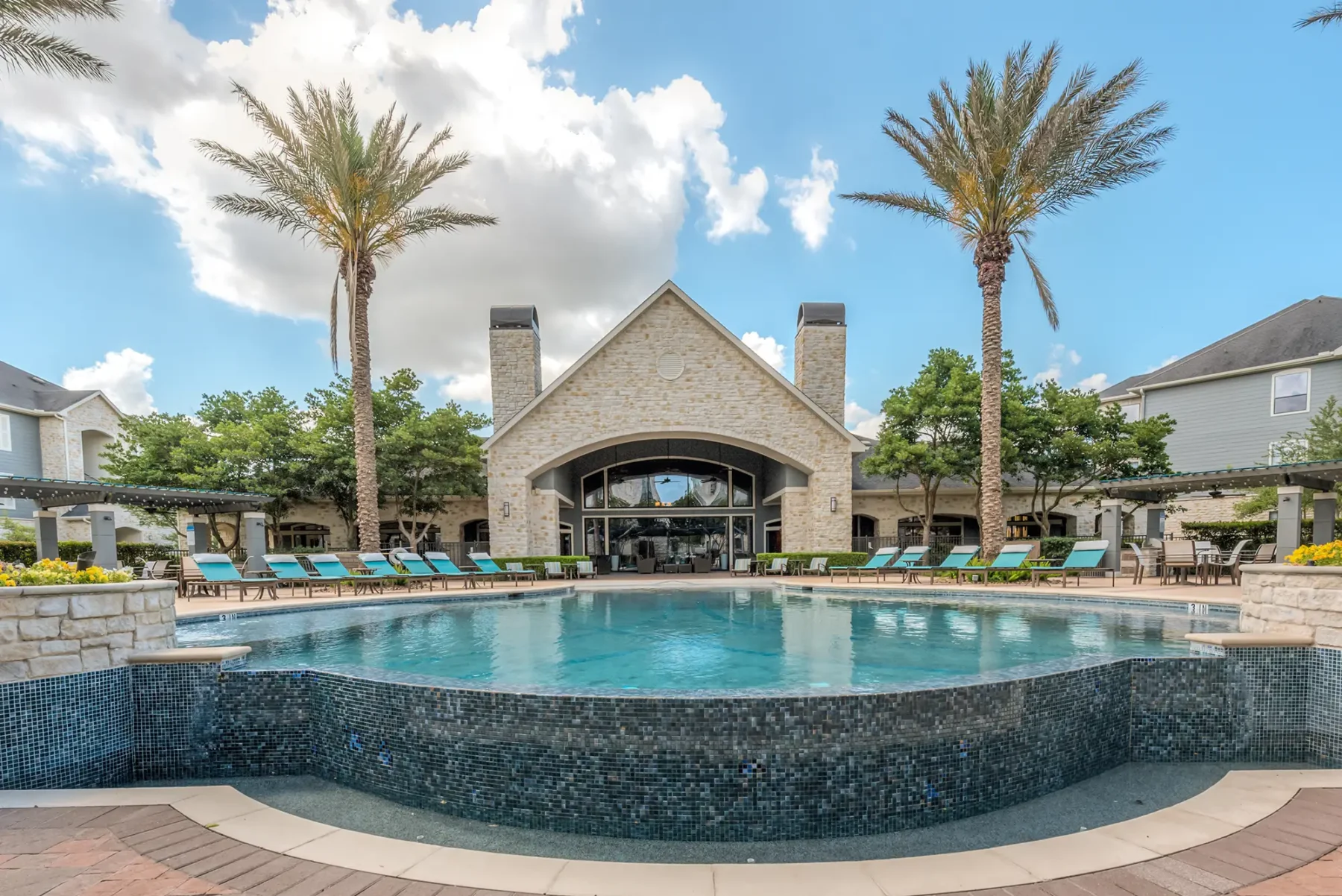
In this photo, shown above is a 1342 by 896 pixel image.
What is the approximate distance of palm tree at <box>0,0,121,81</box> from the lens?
9828 millimetres

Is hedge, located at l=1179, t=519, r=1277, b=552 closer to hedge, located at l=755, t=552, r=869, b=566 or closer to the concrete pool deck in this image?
the concrete pool deck

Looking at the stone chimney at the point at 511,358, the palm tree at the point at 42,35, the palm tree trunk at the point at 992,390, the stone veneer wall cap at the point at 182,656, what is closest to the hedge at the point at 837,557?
the palm tree trunk at the point at 992,390

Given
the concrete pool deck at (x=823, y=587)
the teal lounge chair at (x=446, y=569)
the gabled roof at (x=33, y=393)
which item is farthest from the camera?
the gabled roof at (x=33, y=393)

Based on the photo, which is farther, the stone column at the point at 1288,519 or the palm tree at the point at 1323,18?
the stone column at the point at 1288,519

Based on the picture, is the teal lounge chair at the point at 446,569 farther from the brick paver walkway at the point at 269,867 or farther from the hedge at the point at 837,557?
the brick paver walkway at the point at 269,867

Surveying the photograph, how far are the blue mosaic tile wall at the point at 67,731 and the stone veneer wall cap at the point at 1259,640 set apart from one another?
850 cm

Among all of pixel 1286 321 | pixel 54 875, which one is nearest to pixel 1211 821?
pixel 54 875

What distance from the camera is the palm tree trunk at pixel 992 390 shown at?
1508cm

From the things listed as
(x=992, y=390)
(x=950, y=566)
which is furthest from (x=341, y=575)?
(x=992, y=390)

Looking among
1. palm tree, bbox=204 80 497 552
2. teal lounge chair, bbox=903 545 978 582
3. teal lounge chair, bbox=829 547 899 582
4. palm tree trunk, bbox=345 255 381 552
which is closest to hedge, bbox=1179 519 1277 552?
teal lounge chair, bbox=903 545 978 582

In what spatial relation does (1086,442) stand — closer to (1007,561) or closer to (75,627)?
(1007,561)

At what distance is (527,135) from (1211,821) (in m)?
16.8

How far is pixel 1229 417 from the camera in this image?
2216cm

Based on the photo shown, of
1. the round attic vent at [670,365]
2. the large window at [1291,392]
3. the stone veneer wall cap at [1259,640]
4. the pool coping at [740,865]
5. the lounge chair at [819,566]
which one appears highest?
the round attic vent at [670,365]
